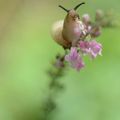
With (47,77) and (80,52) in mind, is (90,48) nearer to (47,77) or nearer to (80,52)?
(80,52)

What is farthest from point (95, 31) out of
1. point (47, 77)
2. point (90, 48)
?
point (47, 77)

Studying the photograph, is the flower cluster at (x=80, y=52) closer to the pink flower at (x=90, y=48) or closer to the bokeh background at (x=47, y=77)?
the pink flower at (x=90, y=48)

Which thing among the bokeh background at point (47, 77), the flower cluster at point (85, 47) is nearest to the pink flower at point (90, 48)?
the flower cluster at point (85, 47)

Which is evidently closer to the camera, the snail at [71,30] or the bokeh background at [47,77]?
the snail at [71,30]

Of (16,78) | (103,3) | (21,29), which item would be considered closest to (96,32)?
(16,78)

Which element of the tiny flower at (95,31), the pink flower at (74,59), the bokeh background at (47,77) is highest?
the bokeh background at (47,77)

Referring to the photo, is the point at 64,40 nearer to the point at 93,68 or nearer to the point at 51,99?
the point at 51,99
